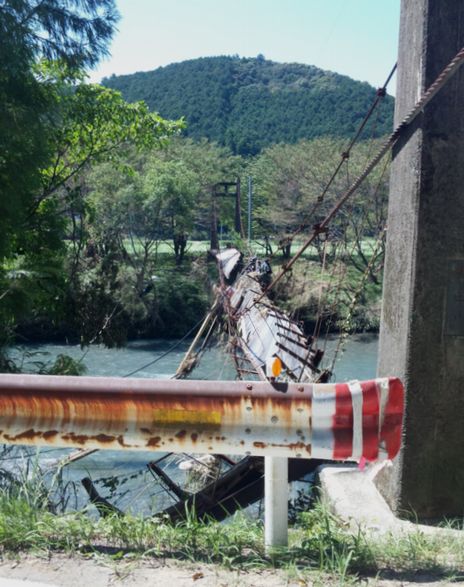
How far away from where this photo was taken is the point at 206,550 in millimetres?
2963

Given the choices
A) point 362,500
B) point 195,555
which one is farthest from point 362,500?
point 195,555

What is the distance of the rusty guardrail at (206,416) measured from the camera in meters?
2.84

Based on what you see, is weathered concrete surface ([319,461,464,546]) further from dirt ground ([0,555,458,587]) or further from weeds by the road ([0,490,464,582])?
dirt ground ([0,555,458,587])

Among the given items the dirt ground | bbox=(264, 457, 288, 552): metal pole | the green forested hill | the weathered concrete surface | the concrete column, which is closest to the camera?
the dirt ground

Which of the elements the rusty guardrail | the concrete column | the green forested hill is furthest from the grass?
the green forested hill

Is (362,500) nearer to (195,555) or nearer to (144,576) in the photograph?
(195,555)

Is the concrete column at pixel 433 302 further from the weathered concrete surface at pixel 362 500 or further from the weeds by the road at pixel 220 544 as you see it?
the weeds by the road at pixel 220 544

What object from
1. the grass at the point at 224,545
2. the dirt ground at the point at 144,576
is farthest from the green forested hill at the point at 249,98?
the dirt ground at the point at 144,576

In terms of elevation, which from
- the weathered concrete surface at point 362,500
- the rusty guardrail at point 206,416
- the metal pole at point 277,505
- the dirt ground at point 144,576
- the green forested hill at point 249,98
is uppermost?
the green forested hill at point 249,98

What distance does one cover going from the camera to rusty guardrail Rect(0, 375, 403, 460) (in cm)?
284

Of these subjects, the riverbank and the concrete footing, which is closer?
the riverbank

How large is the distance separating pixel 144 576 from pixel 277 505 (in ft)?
2.01

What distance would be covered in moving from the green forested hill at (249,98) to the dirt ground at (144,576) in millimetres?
80731

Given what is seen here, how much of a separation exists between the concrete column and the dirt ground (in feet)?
5.39
